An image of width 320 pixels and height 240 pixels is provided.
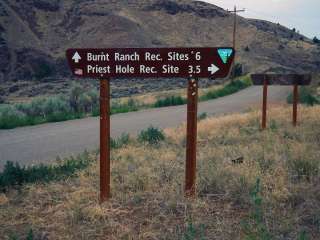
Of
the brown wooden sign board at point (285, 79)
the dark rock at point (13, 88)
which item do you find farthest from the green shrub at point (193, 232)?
the dark rock at point (13, 88)

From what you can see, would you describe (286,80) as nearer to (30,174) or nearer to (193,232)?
(30,174)

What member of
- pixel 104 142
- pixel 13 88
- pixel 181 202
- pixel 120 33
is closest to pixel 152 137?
pixel 104 142

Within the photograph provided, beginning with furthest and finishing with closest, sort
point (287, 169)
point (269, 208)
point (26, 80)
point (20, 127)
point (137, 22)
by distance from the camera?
point (137, 22)
point (26, 80)
point (20, 127)
point (287, 169)
point (269, 208)

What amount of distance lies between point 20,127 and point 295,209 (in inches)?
534

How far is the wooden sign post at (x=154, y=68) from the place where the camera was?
6047 millimetres

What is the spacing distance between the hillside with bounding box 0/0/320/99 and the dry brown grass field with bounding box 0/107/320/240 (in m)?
37.2

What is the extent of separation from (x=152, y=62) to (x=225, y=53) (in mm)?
842

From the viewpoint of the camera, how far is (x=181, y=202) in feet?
19.6

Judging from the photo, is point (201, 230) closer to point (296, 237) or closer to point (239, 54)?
point (296, 237)

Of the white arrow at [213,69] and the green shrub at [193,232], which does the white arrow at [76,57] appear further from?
the green shrub at [193,232]

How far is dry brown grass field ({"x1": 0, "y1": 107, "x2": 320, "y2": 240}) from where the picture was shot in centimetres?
526

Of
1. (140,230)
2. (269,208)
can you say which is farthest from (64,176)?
(269,208)

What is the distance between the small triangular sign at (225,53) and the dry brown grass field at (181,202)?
1.48 m

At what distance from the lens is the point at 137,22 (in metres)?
72.2
